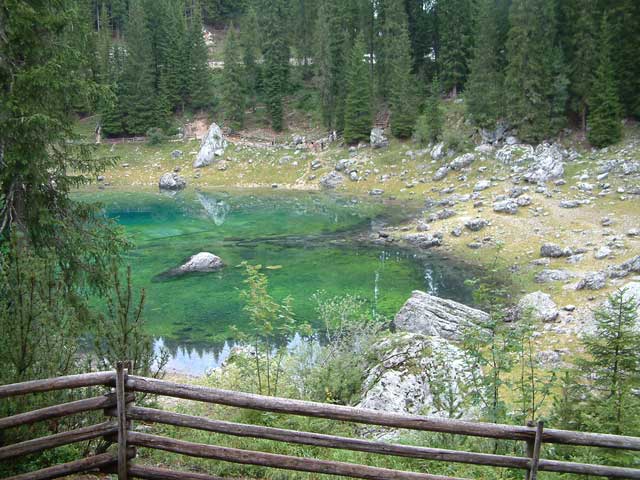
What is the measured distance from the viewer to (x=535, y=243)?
3177 centimetres

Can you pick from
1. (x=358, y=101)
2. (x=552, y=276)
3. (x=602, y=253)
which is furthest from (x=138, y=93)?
(x=602, y=253)

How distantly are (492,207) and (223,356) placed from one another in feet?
83.4

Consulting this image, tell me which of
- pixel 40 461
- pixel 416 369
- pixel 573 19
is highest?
pixel 573 19

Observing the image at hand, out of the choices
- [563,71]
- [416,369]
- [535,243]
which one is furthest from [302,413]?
[563,71]

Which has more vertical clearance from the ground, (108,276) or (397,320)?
(108,276)

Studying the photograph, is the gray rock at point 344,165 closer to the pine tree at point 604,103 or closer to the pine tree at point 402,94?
the pine tree at point 402,94

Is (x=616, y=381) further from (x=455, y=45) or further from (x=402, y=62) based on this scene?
(x=455, y=45)

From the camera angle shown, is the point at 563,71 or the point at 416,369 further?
the point at 563,71

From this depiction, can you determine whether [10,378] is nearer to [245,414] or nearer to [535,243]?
[245,414]

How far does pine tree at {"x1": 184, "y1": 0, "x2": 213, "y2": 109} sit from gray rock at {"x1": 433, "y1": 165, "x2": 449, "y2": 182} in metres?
40.4

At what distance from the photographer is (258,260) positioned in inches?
1291

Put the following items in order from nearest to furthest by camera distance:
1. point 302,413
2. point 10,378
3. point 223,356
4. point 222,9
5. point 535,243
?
1. point 302,413
2. point 10,378
3. point 223,356
4. point 535,243
5. point 222,9

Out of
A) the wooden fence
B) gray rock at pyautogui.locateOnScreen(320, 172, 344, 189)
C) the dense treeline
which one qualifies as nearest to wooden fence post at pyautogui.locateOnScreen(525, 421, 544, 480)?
the wooden fence

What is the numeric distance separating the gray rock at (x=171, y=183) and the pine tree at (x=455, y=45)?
33620mm
